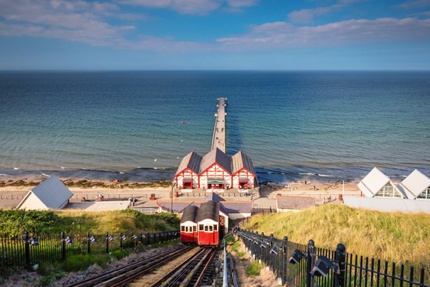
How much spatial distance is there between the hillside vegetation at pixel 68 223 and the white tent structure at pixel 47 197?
1350cm

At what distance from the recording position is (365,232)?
1780cm

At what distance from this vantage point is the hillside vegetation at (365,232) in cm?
1444

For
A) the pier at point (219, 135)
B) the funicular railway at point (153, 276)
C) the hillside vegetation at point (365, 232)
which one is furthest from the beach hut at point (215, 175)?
the funicular railway at point (153, 276)

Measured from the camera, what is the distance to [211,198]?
37531mm

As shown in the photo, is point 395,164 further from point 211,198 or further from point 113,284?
point 113,284

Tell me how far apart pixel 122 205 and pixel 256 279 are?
2995 cm

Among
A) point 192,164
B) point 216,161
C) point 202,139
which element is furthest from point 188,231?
point 202,139

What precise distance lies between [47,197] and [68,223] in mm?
17662

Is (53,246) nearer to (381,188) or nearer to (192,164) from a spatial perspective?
(192,164)

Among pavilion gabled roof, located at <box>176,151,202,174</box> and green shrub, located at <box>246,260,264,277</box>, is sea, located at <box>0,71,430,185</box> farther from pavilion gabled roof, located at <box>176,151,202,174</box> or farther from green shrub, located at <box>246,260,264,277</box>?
green shrub, located at <box>246,260,264,277</box>

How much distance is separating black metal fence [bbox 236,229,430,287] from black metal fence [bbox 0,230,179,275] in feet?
23.4

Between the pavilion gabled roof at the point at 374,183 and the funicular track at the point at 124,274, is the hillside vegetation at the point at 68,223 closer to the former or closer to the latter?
the funicular track at the point at 124,274

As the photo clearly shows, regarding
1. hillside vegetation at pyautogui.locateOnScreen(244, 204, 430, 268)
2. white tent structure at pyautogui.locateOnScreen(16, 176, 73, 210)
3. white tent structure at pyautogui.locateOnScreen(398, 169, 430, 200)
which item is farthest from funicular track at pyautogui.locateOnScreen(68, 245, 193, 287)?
white tent structure at pyautogui.locateOnScreen(398, 169, 430, 200)

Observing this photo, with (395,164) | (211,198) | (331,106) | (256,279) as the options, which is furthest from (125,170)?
(331,106)
